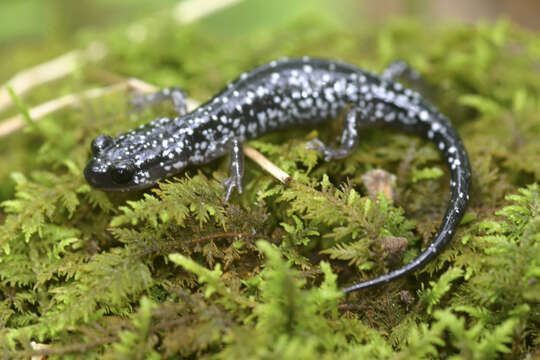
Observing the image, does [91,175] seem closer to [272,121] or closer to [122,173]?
[122,173]

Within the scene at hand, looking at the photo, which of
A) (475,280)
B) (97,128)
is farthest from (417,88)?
(97,128)

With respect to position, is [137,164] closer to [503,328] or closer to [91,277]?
[91,277]

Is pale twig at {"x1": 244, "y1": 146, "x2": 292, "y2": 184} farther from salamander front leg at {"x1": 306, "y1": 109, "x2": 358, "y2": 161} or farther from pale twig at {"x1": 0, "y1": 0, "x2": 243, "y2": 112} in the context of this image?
pale twig at {"x1": 0, "y1": 0, "x2": 243, "y2": 112}

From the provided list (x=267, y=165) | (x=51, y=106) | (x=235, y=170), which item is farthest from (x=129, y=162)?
(x=51, y=106)

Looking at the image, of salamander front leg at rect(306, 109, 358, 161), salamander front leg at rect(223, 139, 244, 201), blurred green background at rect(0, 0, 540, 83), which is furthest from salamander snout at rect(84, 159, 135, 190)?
blurred green background at rect(0, 0, 540, 83)

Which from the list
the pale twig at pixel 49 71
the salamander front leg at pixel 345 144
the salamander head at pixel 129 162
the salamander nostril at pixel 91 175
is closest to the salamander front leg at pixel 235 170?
the salamander head at pixel 129 162

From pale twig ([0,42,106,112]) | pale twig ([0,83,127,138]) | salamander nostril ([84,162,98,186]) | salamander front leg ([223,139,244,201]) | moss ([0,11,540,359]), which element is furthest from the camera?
pale twig ([0,42,106,112])

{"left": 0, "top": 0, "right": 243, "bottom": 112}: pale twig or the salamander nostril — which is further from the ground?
{"left": 0, "top": 0, "right": 243, "bottom": 112}: pale twig
